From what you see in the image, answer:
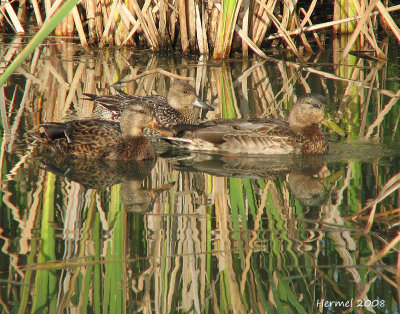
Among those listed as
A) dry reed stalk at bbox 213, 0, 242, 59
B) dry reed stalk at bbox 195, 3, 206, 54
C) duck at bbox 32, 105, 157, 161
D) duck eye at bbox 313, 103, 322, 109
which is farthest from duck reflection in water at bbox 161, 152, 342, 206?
dry reed stalk at bbox 195, 3, 206, 54

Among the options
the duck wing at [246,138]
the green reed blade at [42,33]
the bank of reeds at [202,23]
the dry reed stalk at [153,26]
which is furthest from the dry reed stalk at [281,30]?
the green reed blade at [42,33]

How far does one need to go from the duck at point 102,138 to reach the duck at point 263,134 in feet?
0.78

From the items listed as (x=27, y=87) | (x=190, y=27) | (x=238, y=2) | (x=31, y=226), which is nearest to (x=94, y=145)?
(x=31, y=226)

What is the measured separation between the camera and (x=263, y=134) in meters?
7.80

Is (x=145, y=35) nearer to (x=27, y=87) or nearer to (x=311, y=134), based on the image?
(x=27, y=87)

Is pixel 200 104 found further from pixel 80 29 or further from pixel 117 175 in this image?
pixel 80 29

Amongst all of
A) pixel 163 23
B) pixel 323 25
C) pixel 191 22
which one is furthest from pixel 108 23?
pixel 323 25

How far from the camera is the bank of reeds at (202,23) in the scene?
448 inches

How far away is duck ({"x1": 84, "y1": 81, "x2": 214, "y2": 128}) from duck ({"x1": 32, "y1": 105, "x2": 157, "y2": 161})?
661 millimetres

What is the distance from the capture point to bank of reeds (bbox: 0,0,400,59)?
11.4 metres

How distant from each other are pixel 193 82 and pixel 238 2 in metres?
1.36

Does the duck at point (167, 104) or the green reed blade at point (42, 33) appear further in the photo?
the duck at point (167, 104)

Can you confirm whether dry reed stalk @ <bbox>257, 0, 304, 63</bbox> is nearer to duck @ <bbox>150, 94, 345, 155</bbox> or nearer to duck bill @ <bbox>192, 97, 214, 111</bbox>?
duck bill @ <bbox>192, 97, 214, 111</bbox>

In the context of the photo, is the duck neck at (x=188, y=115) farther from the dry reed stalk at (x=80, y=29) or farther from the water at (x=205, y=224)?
the dry reed stalk at (x=80, y=29)
